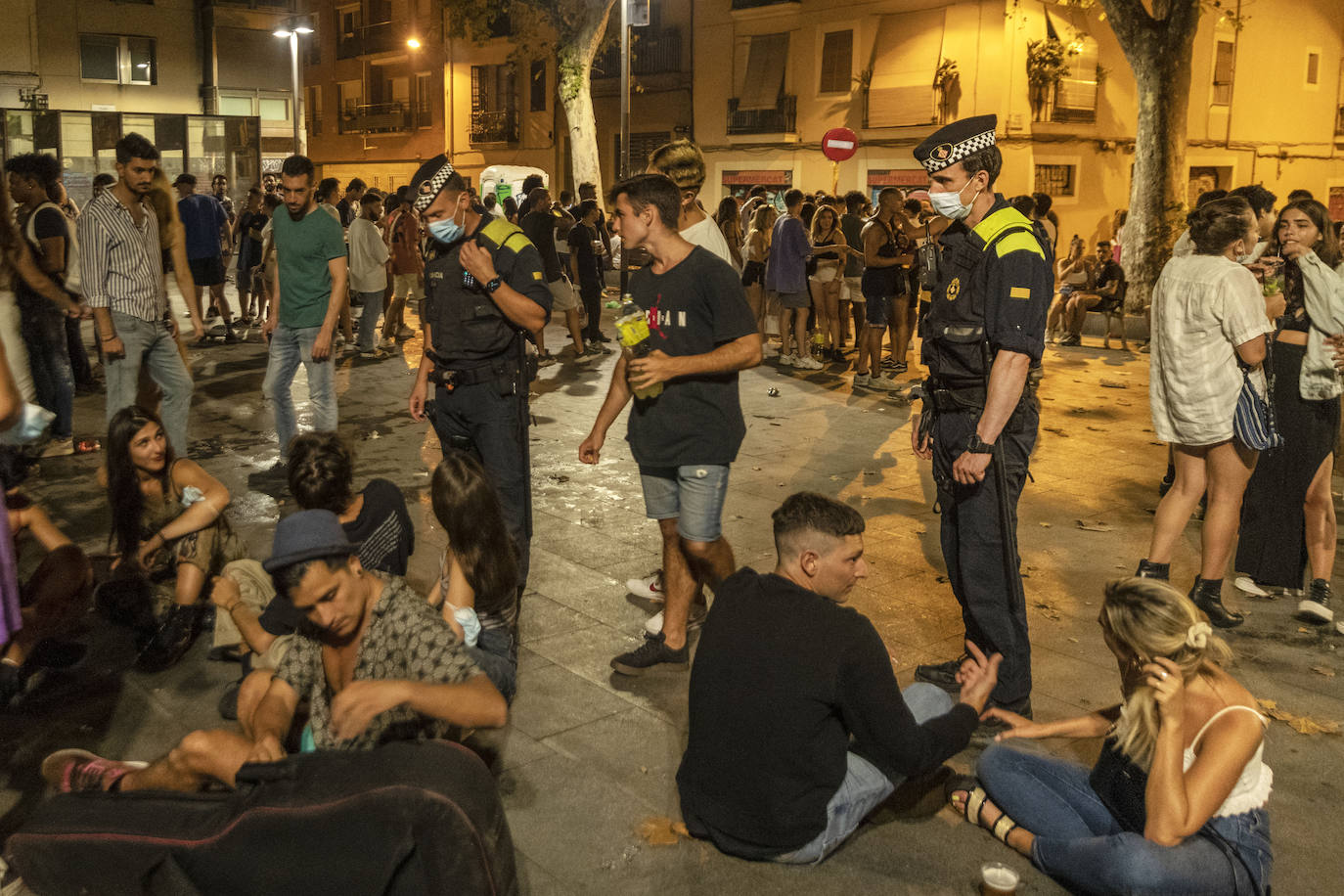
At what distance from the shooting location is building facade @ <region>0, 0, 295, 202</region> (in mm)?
28156

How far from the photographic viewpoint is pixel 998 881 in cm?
326

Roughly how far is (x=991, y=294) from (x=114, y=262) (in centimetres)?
533

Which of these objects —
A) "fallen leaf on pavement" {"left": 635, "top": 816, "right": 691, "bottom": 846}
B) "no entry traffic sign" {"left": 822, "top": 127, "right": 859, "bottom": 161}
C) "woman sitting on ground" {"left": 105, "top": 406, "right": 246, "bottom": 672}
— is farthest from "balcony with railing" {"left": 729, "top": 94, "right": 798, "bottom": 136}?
"fallen leaf on pavement" {"left": 635, "top": 816, "right": 691, "bottom": 846}

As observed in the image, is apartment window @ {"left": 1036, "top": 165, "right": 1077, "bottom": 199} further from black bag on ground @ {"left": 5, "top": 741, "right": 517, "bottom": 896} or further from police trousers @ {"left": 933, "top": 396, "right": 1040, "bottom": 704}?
black bag on ground @ {"left": 5, "top": 741, "right": 517, "bottom": 896}

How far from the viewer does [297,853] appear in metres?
2.74

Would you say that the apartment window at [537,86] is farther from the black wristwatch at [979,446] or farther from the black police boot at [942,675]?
the black wristwatch at [979,446]

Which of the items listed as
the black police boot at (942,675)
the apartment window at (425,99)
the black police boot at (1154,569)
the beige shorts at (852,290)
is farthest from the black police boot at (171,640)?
the apartment window at (425,99)

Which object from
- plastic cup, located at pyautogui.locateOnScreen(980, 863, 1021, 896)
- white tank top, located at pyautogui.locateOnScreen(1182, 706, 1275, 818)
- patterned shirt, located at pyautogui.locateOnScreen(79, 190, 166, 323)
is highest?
patterned shirt, located at pyautogui.locateOnScreen(79, 190, 166, 323)

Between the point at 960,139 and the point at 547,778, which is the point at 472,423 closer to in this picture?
the point at 547,778

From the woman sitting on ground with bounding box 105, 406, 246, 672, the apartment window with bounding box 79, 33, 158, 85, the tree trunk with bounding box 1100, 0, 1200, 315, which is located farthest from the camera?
the apartment window with bounding box 79, 33, 158, 85

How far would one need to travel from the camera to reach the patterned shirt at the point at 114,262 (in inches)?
276

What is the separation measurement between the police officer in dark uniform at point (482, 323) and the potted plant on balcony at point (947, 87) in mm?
24377

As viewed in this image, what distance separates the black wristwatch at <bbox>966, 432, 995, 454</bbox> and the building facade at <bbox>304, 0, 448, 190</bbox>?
4184 centimetres

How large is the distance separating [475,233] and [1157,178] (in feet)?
51.1
